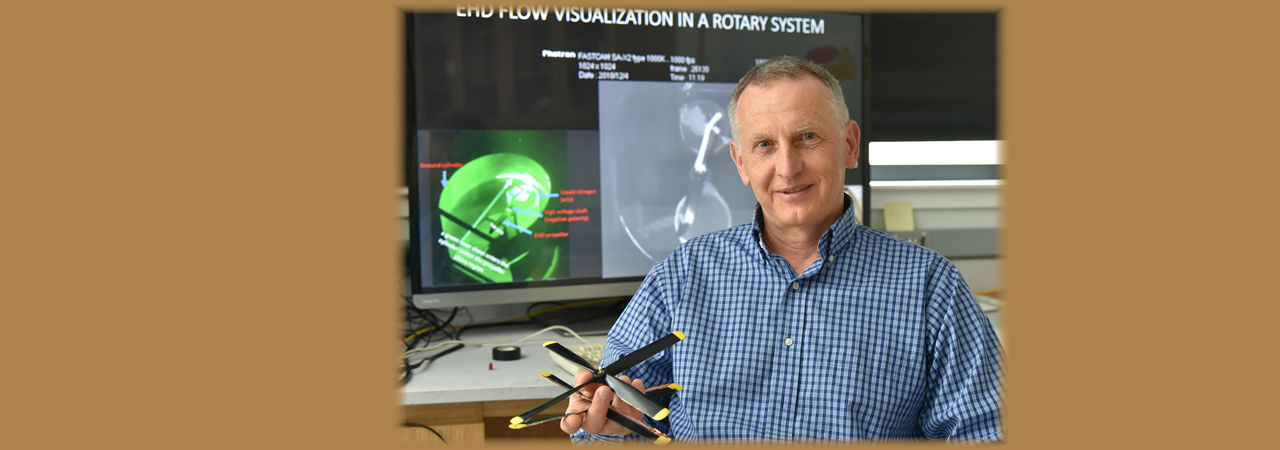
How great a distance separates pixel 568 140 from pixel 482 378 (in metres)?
0.80

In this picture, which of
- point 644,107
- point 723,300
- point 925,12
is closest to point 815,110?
point 723,300

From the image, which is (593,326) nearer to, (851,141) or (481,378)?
(481,378)

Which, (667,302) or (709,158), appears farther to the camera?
(709,158)

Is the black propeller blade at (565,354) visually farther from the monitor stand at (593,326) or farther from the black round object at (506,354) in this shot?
the monitor stand at (593,326)

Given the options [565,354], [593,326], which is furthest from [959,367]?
[593,326]

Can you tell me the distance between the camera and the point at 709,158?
7.98 ft

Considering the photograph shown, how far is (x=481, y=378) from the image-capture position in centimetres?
187

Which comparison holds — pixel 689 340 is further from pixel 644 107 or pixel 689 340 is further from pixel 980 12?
pixel 980 12

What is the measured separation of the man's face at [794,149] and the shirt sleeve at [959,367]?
26 centimetres

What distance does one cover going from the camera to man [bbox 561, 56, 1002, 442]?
1323mm

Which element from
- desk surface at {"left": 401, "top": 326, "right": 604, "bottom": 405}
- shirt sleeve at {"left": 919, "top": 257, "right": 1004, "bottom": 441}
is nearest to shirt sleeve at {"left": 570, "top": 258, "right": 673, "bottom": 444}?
desk surface at {"left": 401, "top": 326, "right": 604, "bottom": 405}

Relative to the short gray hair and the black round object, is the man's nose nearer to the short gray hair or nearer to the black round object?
the short gray hair

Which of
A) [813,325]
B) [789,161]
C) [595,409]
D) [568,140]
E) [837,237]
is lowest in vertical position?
[595,409]

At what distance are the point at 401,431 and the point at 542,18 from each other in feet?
4.12
